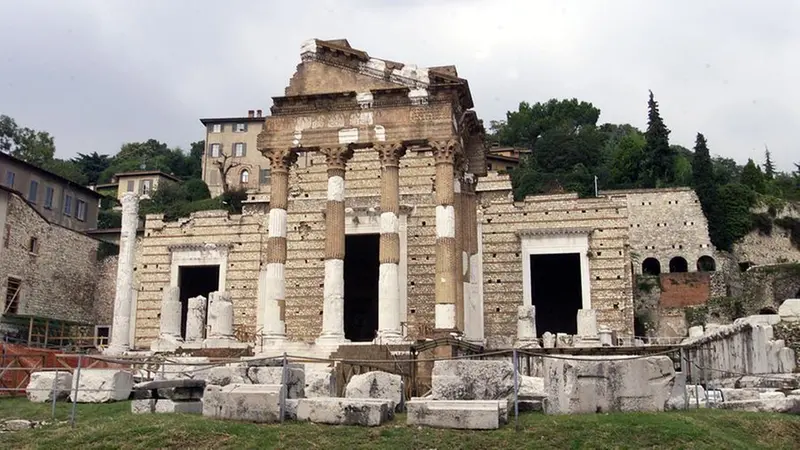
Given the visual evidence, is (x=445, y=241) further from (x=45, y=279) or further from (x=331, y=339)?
(x=45, y=279)

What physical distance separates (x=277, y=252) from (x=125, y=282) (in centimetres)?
882

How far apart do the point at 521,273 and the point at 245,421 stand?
2052cm

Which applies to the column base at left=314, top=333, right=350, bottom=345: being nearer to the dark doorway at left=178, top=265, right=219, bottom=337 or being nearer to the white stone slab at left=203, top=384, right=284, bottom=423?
the white stone slab at left=203, top=384, right=284, bottom=423

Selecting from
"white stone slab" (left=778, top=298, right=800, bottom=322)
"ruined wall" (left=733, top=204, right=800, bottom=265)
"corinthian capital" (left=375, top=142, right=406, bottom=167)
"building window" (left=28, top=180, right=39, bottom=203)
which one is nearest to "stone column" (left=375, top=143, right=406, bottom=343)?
"corinthian capital" (left=375, top=142, right=406, bottom=167)

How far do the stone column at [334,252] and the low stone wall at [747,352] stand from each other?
33.0ft

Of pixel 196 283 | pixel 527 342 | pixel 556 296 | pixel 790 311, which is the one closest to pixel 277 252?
pixel 527 342

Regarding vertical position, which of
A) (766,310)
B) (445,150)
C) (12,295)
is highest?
(445,150)

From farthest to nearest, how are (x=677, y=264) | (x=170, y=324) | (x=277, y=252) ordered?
(x=677, y=264)
(x=170, y=324)
(x=277, y=252)

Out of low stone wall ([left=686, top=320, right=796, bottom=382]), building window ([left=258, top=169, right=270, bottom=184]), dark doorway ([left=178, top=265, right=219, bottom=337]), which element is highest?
building window ([left=258, top=169, right=270, bottom=184])

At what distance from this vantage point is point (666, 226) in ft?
187

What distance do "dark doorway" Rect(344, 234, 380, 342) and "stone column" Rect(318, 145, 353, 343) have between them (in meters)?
10.3

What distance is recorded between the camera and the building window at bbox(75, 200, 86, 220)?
1996 inches

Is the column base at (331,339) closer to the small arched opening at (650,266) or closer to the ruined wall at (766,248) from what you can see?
the small arched opening at (650,266)

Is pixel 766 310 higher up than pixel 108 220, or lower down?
lower down
